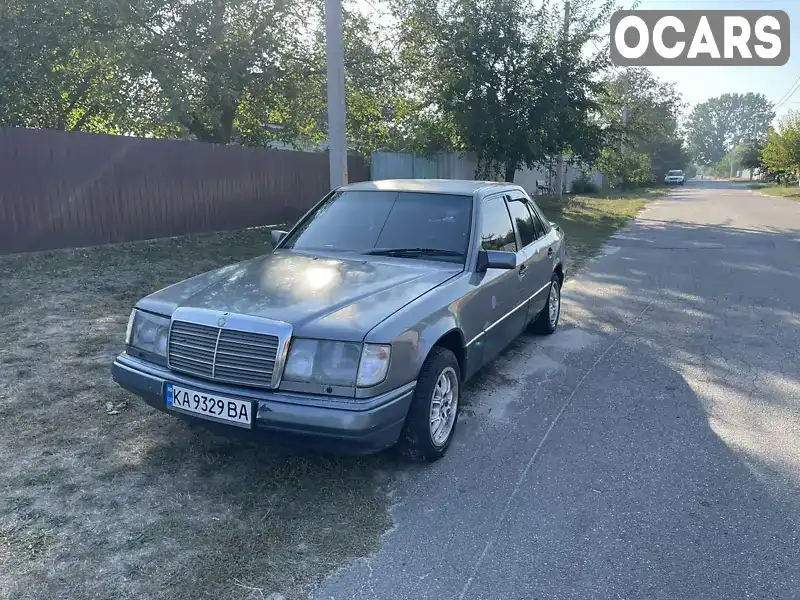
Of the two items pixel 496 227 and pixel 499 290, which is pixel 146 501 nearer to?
pixel 499 290

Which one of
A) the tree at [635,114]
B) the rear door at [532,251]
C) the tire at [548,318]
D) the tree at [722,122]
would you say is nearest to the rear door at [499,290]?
the rear door at [532,251]

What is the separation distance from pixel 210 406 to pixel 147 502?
568 mm

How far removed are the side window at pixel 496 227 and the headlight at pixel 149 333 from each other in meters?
2.24

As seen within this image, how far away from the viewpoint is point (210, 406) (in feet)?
10.8

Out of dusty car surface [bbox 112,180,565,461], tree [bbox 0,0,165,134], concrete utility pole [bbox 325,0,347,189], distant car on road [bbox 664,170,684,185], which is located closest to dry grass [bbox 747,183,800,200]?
distant car on road [bbox 664,170,684,185]

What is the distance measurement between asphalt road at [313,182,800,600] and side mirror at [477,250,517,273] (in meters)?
1.06

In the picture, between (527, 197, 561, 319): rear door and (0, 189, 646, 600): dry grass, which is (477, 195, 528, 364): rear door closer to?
(527, 197, 561, 319): rear door

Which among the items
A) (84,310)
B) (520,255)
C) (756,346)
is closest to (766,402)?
(756,346)

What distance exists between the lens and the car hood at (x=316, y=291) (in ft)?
10.8

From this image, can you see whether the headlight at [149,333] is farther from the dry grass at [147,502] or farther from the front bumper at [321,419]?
the dry grass at [147,502]

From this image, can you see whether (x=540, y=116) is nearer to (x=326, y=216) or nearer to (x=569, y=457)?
(x=326, y=216)

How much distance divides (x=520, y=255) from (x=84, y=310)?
472 centimetres

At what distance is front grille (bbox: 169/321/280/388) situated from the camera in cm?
321

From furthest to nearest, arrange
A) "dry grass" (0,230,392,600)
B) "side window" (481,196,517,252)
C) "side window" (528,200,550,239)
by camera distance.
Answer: "side window" (528,200,550,239), "side window" (481,196,517,252), "dry grass" (0,230,392,600)
